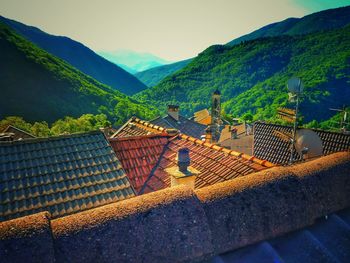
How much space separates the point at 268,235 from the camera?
2172 millimetres

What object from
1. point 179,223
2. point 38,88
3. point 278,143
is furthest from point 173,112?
point 38,88

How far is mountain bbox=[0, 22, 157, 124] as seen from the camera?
70.1 m

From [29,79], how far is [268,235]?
83826 millimetres

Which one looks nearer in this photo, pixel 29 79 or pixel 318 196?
pixel 318 196

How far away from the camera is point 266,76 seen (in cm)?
10919

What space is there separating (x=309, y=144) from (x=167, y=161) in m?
5.10

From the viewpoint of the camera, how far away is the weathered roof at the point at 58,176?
527 centimetres

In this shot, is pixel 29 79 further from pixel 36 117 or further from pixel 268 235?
pixel 268 235

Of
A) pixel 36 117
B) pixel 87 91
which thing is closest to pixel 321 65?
pixel 87 91

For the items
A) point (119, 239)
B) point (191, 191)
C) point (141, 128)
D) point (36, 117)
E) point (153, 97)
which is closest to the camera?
point (119, 239)

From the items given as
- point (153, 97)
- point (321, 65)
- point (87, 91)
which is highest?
point (321, 65)

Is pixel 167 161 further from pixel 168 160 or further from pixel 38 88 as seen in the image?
pixel 38 88

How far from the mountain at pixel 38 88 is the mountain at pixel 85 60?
7566 cm

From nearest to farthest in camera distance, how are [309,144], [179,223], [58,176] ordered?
[179,223]
[58,176]
[309,144]
